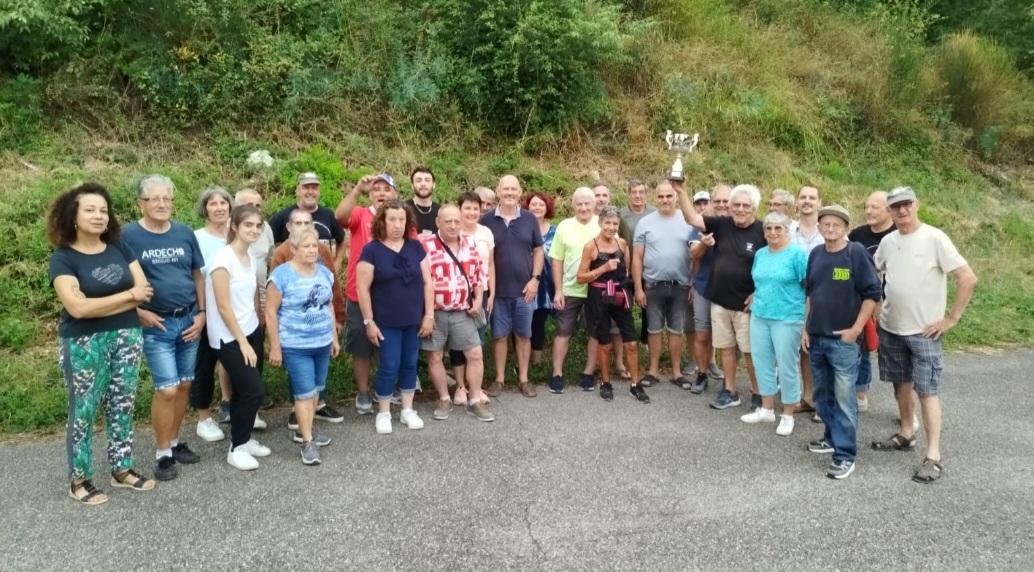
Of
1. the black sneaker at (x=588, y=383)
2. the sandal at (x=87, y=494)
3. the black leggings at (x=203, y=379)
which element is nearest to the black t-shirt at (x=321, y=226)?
the black leggings at (x=203, y=379)

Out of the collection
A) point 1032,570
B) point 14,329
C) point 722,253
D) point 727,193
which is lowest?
point 1032,570

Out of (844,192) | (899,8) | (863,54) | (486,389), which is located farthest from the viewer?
(899,8)

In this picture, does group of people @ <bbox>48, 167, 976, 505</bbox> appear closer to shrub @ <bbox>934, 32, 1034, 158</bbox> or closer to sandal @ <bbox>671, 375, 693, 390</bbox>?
sandal @ <bbox>671, 375, 693, 390</bbox>

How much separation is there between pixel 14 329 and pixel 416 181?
3915 mm

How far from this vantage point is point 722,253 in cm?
590

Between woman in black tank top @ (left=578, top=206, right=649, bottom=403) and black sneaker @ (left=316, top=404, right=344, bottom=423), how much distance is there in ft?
7.57

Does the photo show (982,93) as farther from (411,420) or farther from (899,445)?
(411,420)

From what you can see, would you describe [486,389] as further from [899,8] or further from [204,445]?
[899,8]

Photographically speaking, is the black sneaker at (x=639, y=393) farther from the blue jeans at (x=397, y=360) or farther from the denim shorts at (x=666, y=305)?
the blue jeans at (x=397, y=360)

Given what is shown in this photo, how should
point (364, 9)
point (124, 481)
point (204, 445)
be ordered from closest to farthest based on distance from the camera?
point (124, 481) → point (204, 445) → point (364, 9)

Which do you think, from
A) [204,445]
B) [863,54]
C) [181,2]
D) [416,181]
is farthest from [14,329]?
[863,54]

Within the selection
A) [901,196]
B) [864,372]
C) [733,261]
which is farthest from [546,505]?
[864,372]

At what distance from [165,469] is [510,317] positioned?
301 cm

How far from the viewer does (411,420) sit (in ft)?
17.3
